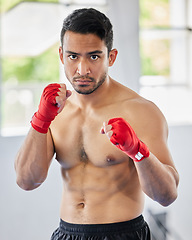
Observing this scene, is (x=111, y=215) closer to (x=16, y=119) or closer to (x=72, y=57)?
(x=72, y=57)

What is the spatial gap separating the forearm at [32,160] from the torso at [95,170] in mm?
87

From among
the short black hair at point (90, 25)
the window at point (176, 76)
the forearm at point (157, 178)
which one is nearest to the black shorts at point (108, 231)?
the forearm at point (157, 178)

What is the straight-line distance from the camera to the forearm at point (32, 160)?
1.31 metres

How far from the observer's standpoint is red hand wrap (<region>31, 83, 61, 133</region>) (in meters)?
1.22

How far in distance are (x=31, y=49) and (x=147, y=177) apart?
1518 mm

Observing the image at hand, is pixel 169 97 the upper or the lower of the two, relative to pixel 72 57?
lower

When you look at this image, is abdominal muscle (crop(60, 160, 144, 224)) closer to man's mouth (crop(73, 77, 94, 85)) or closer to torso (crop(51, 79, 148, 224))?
torso (crop(51, 79, 148, 224))

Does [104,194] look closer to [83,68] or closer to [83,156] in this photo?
[83,156]

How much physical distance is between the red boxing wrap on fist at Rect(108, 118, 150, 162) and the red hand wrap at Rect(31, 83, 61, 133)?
0.70 ft

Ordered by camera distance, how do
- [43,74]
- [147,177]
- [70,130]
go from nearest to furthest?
[147,177] → [70,130] → [43,74]

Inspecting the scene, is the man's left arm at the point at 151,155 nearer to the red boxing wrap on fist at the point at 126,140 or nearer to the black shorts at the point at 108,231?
the red boxing wrap on fist at the point at 126,140

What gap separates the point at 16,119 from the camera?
2.47 metres

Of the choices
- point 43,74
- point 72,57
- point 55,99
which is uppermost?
point 72,57

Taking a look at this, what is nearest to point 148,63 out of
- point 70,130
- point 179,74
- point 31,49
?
point 179,74
